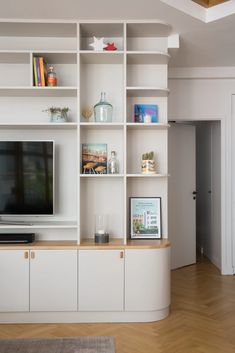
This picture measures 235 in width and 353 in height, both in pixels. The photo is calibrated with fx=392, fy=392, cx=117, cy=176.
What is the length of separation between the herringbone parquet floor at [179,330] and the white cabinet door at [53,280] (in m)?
0.17

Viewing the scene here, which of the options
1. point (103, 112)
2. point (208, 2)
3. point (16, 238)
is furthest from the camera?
point (103, 112)

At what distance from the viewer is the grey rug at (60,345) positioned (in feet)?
9.07

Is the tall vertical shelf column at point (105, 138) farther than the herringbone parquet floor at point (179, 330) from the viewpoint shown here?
Yes

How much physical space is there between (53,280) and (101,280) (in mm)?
401

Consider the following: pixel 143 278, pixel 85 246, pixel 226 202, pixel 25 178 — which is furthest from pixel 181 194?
pixel 25 178

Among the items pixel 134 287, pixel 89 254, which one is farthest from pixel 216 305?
pixel 89 254

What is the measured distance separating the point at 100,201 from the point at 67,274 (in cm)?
75

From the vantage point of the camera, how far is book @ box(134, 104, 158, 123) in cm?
362

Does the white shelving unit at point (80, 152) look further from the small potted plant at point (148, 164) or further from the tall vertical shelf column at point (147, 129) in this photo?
the small potted plant at point (148, 164)

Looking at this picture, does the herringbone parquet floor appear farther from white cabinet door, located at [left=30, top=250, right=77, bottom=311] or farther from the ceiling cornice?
the ceiling cornice

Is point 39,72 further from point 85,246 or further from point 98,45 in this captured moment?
point 85,246

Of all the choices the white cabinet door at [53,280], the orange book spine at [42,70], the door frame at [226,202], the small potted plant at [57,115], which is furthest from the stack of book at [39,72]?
the door frame at [226,202]

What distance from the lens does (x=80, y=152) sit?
3.48 meters

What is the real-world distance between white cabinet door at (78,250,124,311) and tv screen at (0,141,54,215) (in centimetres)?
57
